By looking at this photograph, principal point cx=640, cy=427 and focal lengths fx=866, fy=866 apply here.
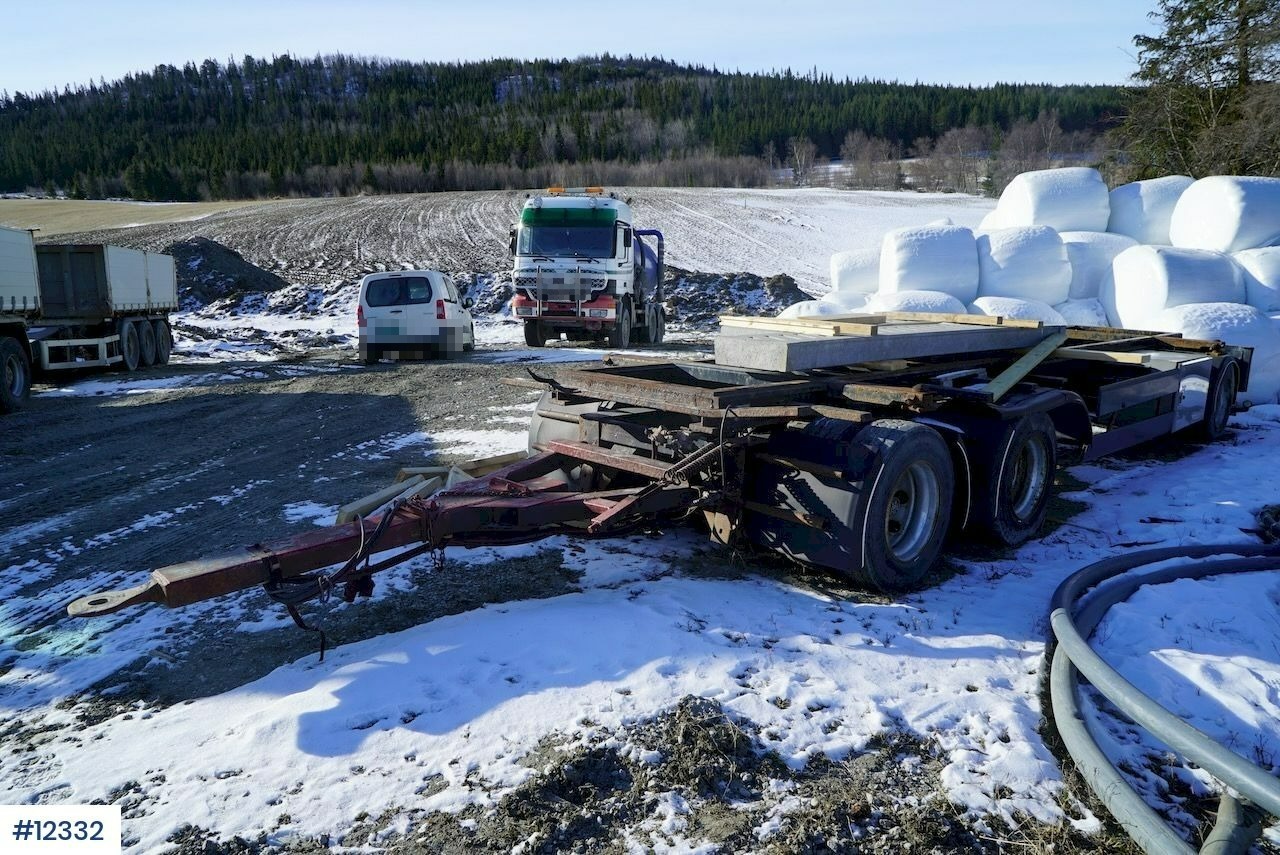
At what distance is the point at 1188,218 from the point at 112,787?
44.3 ft

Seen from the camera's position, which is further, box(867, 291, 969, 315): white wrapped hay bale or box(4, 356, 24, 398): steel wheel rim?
box(4, 356, 24, 398): steel wheel rim

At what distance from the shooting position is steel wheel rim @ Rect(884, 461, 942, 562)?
471cm

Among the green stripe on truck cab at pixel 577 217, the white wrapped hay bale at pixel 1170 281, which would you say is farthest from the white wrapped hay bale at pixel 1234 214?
the green stripe on truck cab at pixel 577 217

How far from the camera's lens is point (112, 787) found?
2.89 meters

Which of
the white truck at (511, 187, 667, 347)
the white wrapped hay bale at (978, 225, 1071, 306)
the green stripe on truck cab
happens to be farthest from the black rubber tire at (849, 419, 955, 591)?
the green stripe on truck cab

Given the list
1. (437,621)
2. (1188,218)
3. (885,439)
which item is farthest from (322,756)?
(1188,218)

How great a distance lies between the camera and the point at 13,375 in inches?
441

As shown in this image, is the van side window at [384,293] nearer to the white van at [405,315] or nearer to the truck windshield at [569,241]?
the white van at [405,315]

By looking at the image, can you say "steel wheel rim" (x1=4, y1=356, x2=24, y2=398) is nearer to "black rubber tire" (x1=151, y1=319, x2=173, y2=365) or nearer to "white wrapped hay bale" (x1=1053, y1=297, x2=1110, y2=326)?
"black rubber tire" (x1=151, y1=319, x2=173, y2=365)

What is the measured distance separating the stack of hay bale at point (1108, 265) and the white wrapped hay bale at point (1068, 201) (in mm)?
15

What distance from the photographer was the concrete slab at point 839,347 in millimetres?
4938

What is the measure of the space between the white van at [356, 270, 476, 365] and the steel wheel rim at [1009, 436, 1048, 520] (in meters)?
11.5

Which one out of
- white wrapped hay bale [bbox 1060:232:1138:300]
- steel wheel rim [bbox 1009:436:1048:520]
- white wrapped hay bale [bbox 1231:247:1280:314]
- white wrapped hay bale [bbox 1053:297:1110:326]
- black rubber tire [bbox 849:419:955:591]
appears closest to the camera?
black rubber tire [bbox 849:419:955:591]

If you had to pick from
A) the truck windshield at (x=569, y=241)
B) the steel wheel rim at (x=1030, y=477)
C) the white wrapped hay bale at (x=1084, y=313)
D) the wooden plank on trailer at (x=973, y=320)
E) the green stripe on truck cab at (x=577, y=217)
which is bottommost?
the steel wheel rim at (x=1030, y=477)
